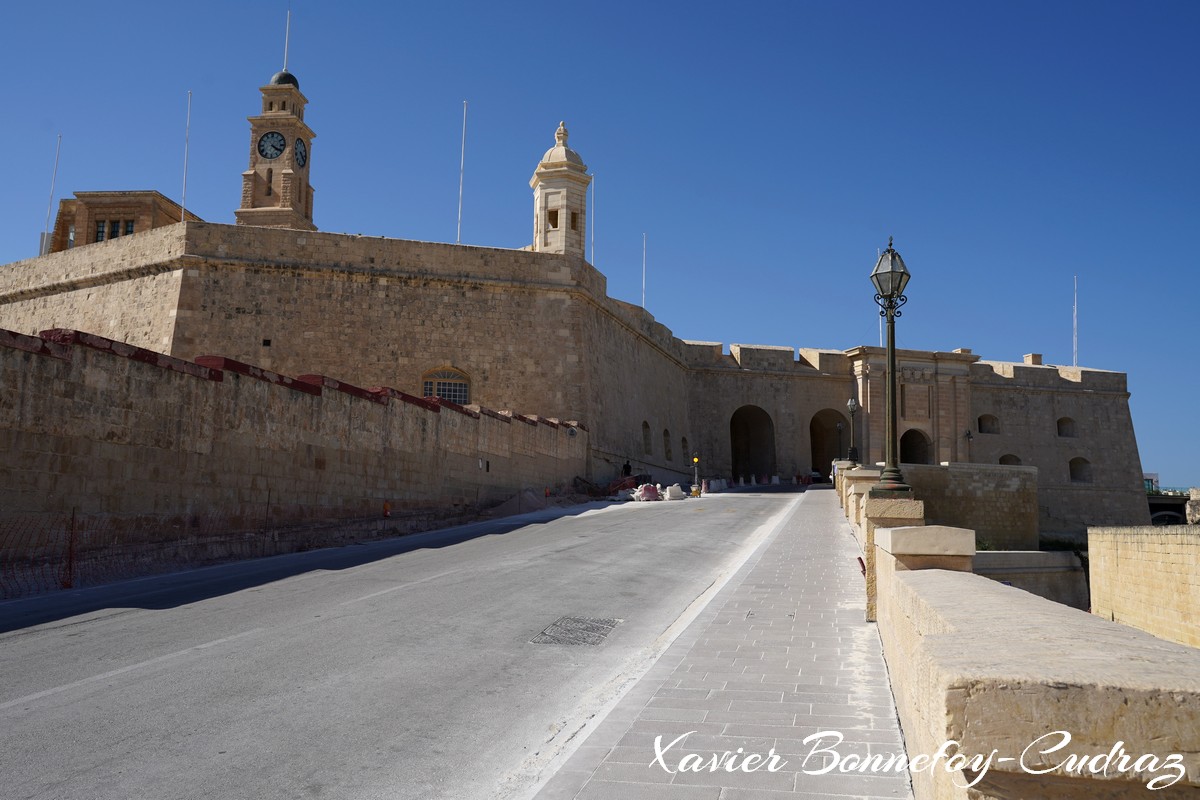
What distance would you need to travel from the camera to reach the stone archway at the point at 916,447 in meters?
43.8

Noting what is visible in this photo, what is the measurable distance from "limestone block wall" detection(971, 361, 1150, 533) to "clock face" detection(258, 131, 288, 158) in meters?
36.7

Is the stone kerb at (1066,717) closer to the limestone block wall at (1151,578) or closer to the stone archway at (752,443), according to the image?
the limestone block wall at (1151,578)

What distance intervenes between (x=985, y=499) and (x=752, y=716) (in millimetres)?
27589

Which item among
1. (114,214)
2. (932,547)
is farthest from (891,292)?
(114,214)

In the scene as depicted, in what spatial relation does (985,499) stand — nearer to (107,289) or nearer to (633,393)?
(633,393)

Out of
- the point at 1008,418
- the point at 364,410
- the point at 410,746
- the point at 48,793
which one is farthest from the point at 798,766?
the point at 1008,418

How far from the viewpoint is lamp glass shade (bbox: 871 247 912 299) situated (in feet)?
35.2

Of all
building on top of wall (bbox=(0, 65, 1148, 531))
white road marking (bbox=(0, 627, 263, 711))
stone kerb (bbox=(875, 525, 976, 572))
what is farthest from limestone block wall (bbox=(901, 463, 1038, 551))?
white road marking (bbox=(0, 627, 263, 711))

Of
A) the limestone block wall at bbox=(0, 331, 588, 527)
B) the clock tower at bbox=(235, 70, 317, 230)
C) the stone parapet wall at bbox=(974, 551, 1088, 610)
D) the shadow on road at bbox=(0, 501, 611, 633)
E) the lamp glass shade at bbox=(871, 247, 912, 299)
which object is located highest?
the clock tower at bbox=(235, 70, 317, 230)

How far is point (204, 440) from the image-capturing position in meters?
12.4

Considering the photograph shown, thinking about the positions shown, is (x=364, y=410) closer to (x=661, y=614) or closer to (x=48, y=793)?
(x=661, y=614)

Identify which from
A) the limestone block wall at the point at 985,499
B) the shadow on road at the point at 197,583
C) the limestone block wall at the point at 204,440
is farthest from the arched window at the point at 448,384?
the limestone block wall at the point at 985,499

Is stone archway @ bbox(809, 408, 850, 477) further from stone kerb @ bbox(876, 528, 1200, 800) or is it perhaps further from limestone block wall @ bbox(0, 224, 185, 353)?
stone kerb @ bbox(876, 528, 1200, 800)

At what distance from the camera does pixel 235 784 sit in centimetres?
375
